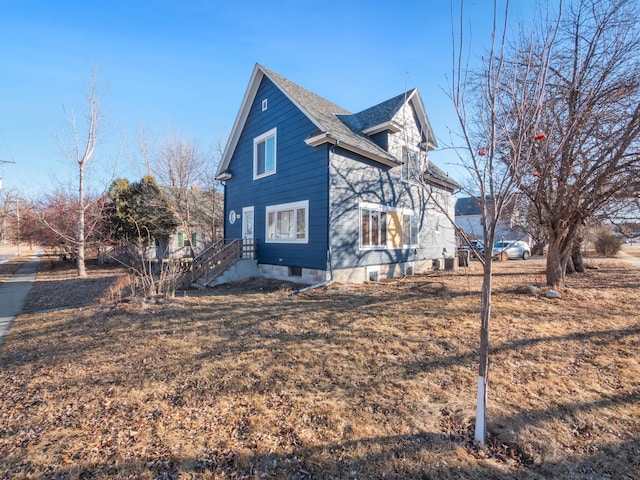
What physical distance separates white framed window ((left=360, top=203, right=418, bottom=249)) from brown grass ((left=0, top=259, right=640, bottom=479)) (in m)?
5.32

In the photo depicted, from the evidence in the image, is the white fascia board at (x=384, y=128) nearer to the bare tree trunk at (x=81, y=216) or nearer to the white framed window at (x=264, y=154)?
the white framed window at (x=264, y=154)

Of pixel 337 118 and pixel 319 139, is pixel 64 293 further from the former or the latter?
pixel 337 118

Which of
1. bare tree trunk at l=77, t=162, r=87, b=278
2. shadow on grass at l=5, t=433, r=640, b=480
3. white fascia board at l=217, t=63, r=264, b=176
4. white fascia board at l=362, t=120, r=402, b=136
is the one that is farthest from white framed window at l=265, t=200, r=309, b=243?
bare tree trunk at l=77, t=162, r=87, b=278

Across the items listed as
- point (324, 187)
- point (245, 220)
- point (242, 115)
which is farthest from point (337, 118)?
point (245, 220)

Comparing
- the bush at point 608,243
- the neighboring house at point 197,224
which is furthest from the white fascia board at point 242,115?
the bush at point 608,243

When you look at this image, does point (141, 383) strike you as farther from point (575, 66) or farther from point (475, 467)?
point (575, 66)

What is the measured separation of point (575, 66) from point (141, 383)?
11782mm

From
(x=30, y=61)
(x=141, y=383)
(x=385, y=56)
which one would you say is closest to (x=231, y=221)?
(x=30, y=61)

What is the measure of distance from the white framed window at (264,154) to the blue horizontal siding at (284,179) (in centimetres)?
27

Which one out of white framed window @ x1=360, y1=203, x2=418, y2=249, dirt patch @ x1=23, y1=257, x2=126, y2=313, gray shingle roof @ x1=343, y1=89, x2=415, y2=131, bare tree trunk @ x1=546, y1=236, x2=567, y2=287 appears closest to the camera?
dirt patch @ x1=23, y1=257, x2=126, y2=313

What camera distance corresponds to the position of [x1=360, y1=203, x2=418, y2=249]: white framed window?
11.5m

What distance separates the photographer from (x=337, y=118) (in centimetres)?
1264

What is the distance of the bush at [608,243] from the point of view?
2236 cm

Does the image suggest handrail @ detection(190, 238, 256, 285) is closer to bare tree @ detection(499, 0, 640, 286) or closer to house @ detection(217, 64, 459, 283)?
house @ detection(217, 64, 459, 283)
